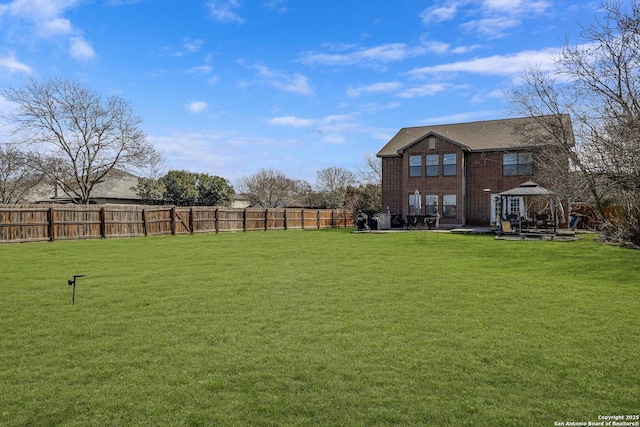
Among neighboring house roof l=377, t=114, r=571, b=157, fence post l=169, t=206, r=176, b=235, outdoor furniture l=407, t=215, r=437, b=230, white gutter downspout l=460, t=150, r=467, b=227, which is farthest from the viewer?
white gutter downspout l=460, t=150, r=467, b=227

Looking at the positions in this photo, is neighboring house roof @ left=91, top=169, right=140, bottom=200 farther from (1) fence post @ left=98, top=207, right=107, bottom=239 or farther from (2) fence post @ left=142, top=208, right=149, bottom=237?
(1) fence post @ left=98, top=207, right=107, bottom=239

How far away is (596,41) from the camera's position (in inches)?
587

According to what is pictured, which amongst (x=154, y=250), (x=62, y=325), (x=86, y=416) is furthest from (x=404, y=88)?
(x=86, y=416)

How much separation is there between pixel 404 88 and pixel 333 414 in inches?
611

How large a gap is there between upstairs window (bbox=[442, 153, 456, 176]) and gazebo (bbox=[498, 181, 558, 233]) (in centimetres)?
358

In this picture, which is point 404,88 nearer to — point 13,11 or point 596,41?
point 596,41

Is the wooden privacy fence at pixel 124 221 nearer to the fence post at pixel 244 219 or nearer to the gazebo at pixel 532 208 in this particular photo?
the fence post at pixel 244 219

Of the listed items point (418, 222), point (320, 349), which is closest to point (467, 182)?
point (418, 222)

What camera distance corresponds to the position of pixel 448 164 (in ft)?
92.8

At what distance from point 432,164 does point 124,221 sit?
63.9 ft

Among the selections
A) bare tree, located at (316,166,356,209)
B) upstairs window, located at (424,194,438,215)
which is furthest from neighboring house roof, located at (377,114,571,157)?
bare tree, located at (316,166,356,209)

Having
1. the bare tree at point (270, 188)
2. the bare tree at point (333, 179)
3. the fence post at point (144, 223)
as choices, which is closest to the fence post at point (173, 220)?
the fence post at point (144, 223)

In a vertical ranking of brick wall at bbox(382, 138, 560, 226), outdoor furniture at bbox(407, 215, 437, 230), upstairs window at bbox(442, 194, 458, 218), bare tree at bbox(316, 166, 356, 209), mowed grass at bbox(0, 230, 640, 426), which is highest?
bare tree at bbox(316, 166, 356, 209)

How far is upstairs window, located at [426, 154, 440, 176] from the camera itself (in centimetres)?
2868
